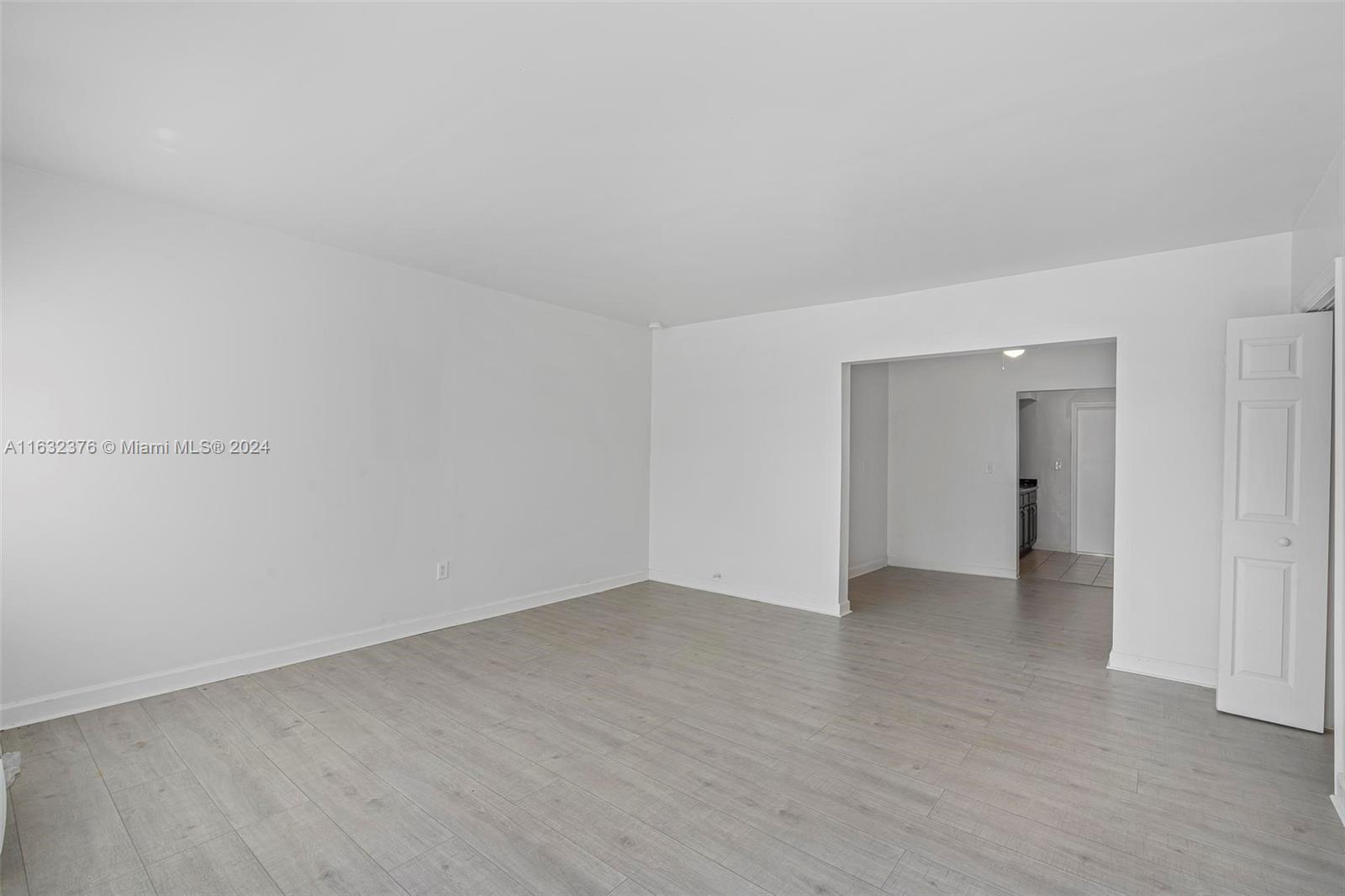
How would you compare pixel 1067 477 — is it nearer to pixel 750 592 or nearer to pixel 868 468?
pixel 868 468

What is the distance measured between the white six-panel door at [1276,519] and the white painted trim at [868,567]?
3837 mm

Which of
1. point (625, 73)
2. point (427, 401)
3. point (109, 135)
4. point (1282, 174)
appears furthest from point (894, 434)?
point (109, 135)

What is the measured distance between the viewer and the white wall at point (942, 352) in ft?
12.7

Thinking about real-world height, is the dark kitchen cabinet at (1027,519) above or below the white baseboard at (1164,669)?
above

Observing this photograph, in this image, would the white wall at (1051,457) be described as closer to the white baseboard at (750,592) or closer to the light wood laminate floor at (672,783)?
the white baseboard at (750,592)

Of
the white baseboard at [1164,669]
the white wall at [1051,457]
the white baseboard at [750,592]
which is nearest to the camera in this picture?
the white baseboard at [1164,669]

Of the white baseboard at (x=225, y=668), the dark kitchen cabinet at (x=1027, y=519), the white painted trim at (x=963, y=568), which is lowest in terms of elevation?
the white painted trim at (x=963, y=568)

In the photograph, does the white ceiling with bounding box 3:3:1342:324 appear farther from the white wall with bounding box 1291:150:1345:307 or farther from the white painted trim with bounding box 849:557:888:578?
the white painted trim with bounding box 849:557:888:578

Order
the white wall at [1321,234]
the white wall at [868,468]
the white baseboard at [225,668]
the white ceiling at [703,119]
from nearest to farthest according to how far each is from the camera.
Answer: the white ceiling at [703,119]
the white wall at [1321,234]
the white baseboard at [225,668]
the white wall at [868,468]

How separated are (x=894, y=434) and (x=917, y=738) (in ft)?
17.3

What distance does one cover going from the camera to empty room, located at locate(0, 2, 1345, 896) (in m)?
2.13

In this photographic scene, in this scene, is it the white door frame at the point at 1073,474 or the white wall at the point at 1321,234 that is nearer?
the white wall at the point at 1321,234

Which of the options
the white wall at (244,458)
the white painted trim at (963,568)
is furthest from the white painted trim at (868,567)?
the white wall at (244,458)

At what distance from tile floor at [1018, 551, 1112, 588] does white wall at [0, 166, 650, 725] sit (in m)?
5.52
